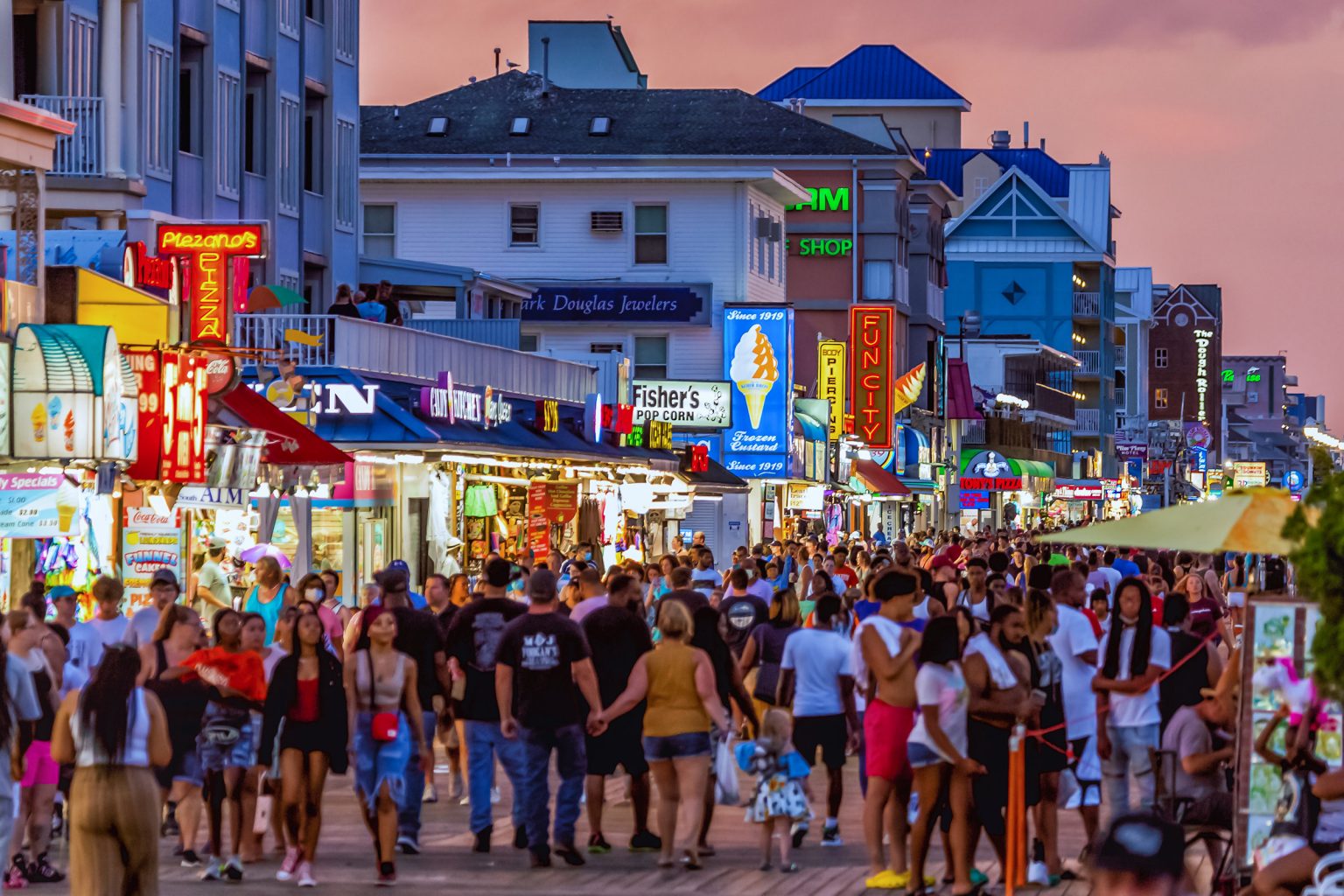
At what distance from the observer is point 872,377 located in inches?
2576

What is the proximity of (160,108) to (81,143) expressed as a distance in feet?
9.06

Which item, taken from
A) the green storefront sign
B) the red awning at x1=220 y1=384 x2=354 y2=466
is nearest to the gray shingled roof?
the green storefront sign

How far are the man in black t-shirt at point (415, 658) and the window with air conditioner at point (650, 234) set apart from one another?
39.2 m

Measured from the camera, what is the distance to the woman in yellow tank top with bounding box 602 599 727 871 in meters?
14.4

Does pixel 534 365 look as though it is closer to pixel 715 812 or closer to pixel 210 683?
pixel 715 812

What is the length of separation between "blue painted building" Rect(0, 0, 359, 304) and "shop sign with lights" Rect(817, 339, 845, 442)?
25512 mm

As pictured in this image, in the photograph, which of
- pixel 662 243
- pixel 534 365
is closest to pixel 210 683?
pixel 534 365

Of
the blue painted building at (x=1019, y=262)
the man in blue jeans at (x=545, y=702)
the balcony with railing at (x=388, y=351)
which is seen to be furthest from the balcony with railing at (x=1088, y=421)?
the man in blue jeans at (x=545, y=702)

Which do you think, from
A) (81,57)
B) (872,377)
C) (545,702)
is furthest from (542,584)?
(872,377)

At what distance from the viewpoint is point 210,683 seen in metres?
14.4

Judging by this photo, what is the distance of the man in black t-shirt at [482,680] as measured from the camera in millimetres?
15422

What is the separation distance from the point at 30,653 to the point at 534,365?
25.4 metres

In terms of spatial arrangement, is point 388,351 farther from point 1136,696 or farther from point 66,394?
point 1136,696

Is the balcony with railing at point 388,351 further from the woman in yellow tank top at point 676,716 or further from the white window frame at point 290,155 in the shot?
the woman in yellow tank top at point 676,716
